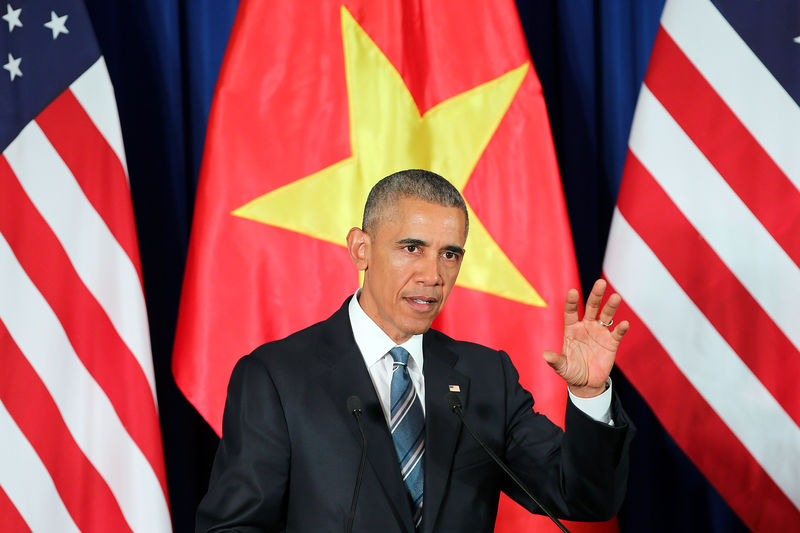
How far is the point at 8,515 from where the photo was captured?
2.09m

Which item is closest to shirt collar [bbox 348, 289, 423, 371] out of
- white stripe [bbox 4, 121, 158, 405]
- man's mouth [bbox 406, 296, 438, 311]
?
man's mouth [bbox 406, 296, 438, 311]

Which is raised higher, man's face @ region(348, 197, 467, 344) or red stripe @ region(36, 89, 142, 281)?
red stripe @ region(36, 89, 142, 281)

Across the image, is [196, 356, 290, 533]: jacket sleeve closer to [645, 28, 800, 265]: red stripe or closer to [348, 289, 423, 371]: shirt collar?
[348, 289, 423, 371]: shirt collar

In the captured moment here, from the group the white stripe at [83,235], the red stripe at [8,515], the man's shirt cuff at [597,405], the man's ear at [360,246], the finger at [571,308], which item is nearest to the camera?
the finger at [571,308]

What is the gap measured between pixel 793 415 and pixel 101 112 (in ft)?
6.48

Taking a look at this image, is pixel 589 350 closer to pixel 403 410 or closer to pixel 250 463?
pixel 403 410

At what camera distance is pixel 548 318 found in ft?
7.64

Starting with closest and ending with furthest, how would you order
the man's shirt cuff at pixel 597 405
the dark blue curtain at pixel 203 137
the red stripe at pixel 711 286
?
the man's shirt cuff at pixel 597 405 → the red stripe at pixel 711 286 → the dark blue curtain at pixel 203 137

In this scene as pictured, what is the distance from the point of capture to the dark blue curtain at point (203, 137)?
271 centimetres

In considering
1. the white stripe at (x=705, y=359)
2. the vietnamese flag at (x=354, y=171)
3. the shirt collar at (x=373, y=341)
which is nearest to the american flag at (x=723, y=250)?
the white stripe at (x=705, y=359)

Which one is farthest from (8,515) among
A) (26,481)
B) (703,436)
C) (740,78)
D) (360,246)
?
(740,78)

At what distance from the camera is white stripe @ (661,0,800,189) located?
7.59 feet

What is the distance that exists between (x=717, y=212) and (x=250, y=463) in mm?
1547

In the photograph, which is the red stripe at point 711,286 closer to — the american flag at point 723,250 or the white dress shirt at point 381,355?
the american flag at point 723,250
